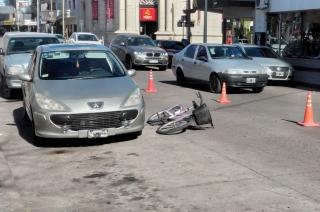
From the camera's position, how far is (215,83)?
52.5 ft

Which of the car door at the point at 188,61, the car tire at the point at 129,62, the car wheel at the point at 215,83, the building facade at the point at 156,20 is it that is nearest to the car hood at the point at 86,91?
the car wheel at the point at 215,83

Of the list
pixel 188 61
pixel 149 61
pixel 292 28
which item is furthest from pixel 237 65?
pixel 149 61

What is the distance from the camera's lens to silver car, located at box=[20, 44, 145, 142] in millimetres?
8016

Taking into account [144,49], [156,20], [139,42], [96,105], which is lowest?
[96,105]

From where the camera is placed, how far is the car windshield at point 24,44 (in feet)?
51.3

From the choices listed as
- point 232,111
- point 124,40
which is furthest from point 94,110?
point 124,40

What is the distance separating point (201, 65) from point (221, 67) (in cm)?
109

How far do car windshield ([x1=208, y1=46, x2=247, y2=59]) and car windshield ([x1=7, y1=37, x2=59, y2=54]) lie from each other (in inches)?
191

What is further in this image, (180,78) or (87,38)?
(87,38)

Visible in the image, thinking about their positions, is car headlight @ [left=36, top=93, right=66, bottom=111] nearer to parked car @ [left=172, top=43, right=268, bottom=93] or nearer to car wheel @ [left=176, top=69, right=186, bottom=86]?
parked car @ [left=172, top=43, right=268, bottom=93]

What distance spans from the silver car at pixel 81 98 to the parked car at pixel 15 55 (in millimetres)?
4807

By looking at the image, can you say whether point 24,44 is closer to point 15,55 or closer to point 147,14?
point 15,55

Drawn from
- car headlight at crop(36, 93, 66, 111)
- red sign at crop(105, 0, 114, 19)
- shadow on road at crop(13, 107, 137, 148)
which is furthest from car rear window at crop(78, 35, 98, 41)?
car headlight at crop(36, 93, 66, 111)

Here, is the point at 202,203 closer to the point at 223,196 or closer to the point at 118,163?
the point at 223,196
